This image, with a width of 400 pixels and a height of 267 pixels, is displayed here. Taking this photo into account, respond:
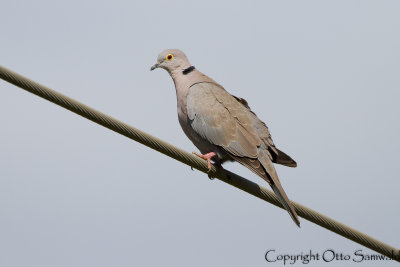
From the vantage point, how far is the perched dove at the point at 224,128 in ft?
25.8

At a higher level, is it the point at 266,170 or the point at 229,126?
the point at 229,126

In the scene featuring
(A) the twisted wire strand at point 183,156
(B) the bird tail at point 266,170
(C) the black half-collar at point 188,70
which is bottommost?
(A) the twisted wire strand at point 183,156

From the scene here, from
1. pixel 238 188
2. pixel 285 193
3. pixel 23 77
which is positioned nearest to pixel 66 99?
pixel 23 77

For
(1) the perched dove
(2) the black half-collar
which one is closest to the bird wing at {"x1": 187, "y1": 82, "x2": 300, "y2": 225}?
(1) the perched dove

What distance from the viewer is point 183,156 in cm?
603

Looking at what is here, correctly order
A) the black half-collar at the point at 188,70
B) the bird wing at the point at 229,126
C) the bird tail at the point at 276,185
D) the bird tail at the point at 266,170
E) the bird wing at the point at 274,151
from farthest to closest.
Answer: the black half-collar at the point at 188,70 < the bird wing at the point at 274,151 < the bird wing at the point at 229,126 < the bird tail at the point at 266,170 < the bird tail at the point at 276,185

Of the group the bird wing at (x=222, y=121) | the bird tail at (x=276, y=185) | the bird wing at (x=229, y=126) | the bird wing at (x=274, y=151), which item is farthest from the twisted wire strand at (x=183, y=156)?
the bird wing at (x=274, y=151)

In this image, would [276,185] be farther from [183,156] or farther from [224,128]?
[183,156]

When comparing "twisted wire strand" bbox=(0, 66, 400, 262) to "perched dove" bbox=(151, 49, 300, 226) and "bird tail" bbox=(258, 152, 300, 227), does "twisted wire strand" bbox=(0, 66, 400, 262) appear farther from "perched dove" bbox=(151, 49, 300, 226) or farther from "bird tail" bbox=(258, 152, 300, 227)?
"perched dove" bbox=(151, 49, 300, 226)

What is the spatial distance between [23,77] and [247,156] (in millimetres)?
3226

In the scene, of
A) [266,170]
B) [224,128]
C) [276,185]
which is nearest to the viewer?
[276,185]

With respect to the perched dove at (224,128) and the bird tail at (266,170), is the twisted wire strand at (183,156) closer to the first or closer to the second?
the bird tail at (266,170)

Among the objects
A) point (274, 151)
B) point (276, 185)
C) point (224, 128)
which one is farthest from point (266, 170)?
point (224, 128)

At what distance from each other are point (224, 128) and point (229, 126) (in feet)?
0.26
